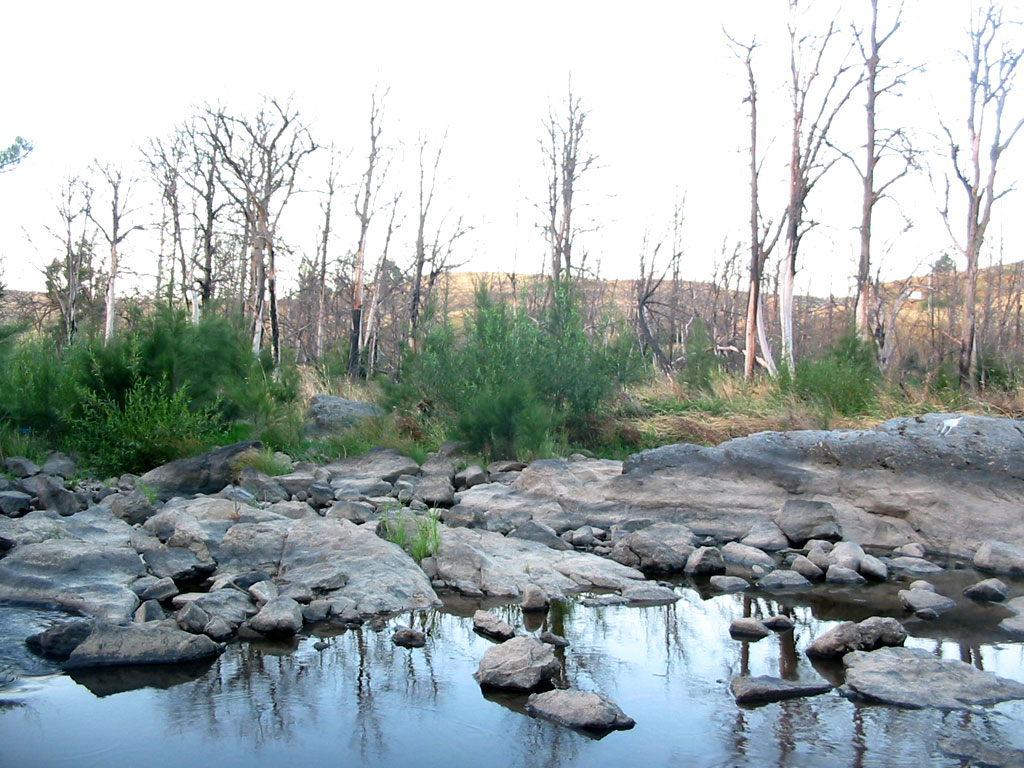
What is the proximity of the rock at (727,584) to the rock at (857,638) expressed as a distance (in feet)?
4.49

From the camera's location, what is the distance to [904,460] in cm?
815

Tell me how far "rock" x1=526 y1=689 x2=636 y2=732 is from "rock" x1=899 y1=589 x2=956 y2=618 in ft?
9.01

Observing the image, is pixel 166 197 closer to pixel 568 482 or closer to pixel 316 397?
pixel 316 397

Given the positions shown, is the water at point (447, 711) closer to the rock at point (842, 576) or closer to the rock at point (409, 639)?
the rock at point (409, 639)

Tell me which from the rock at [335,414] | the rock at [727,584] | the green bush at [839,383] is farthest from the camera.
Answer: the rock at [335,414]

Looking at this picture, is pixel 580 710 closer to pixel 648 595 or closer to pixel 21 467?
pixel 648 595

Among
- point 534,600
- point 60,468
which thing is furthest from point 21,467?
point 534,600

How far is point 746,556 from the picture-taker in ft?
22.9

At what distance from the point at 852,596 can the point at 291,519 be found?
4434mm

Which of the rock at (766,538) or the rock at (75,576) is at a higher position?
the rock at (75,576)

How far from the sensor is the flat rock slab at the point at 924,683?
4.01m

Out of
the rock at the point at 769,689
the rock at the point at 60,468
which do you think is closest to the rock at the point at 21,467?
the rock at the point at 60,468

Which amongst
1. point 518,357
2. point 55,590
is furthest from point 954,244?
point 55,590

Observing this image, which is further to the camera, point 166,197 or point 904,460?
point 166,197
